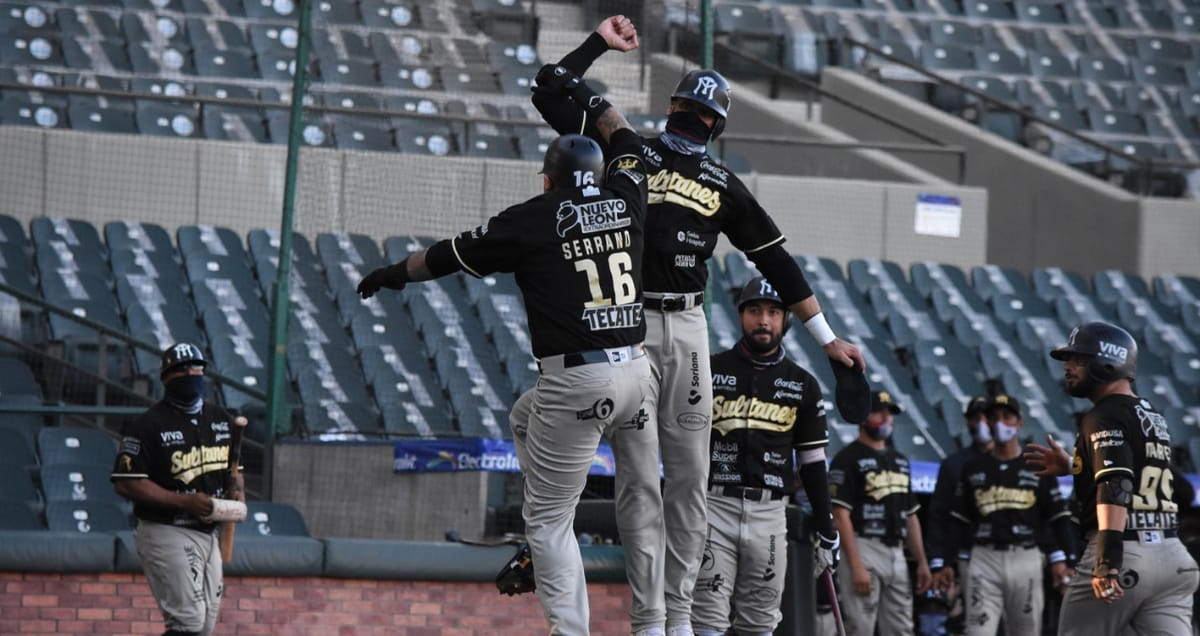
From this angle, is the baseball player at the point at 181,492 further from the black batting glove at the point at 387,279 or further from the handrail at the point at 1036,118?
the handrail at the point at 1036,118

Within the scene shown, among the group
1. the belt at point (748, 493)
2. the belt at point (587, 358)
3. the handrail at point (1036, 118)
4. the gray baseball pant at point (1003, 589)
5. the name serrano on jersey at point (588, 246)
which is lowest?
the gray baseball pant at point (1003, 589)

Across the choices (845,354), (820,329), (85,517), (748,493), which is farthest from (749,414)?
(85,517)

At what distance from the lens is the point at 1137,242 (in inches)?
812

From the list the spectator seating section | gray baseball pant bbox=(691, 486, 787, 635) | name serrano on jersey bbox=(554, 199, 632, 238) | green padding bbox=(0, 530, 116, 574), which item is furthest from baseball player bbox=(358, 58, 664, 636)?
the spectator seating section

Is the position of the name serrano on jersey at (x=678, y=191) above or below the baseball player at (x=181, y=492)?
above

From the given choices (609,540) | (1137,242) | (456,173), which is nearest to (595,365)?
(609,540)

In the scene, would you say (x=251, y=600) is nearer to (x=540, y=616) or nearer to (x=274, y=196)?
(x=540, y=616)

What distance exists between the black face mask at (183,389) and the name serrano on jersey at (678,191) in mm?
3464

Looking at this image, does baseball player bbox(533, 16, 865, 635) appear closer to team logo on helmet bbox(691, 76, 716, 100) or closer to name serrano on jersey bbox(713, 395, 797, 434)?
team logo on helmet bbox(691, 76, 716, 100)

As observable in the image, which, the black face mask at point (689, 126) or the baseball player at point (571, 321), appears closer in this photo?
the baseball player at point (571, 321)

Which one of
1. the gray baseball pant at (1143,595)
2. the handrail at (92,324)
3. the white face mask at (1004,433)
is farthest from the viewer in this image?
the handrail at (92,324)

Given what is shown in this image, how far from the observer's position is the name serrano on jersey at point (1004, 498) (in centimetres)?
1190

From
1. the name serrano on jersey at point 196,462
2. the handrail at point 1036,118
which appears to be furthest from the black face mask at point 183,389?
the handrail at point 1036,118

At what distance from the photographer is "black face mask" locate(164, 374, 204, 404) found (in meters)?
9.70
